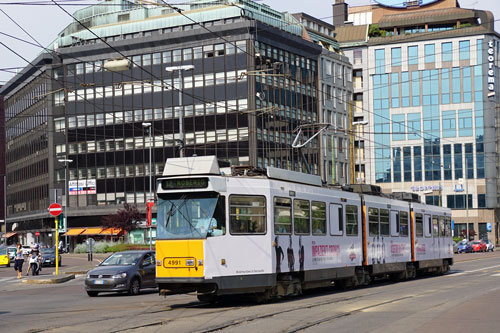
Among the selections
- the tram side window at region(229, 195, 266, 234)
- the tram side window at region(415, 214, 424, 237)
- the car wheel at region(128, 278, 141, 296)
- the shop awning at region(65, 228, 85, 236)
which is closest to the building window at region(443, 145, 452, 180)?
the shop awning at region(65, 228, 85, 236)

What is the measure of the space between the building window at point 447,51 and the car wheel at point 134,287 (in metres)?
80.5

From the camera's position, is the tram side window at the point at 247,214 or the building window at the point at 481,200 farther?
the building window at the point at 481,200

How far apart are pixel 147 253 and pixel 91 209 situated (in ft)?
203

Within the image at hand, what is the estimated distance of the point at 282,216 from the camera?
20562 mm

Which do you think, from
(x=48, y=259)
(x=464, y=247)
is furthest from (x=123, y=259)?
(x=464, y=247)

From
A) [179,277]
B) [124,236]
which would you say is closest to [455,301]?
[179,277]

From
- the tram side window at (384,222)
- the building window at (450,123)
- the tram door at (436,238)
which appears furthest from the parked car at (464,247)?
A: the tram side window at (384,222)

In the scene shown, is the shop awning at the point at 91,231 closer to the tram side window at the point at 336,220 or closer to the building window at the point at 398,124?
the building window at the point at 398,124

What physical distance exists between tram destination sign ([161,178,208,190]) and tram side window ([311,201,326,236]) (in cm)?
429

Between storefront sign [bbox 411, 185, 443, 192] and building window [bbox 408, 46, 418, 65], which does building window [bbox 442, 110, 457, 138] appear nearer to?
storefront sign [bbox 411, 185, 443, 192]

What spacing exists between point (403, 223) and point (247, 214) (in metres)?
12.0

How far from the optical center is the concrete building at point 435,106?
99.2 meters

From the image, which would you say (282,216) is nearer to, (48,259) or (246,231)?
(246,231)

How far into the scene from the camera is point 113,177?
86.1 m
